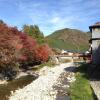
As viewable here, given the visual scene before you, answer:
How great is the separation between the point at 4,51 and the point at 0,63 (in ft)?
6.49

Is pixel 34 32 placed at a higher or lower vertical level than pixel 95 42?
higher

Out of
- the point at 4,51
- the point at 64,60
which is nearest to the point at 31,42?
the point at 4,51

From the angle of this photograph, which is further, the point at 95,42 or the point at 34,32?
the point at 34,32

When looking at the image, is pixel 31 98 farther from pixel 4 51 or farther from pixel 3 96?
pixel 4 51

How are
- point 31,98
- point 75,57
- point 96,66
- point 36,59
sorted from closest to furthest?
1. point 31,98
2. point 96,66
3. point 36,59
4. point 75,57

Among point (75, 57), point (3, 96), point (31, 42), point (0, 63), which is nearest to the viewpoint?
point (3, 96)

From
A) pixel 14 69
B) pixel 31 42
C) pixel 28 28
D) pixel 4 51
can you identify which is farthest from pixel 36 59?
pixel 4 51

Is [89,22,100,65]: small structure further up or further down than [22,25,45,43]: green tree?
further down

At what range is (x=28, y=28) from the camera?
81.2 m

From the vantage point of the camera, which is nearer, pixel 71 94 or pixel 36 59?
pixel 71 94

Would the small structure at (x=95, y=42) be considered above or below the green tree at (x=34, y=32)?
below

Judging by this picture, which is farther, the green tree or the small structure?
the green tree

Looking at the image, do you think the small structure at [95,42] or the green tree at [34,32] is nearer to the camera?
the small structure at [95,42]

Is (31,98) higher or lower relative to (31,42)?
lower
